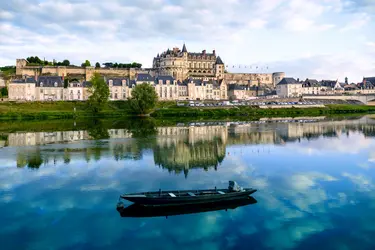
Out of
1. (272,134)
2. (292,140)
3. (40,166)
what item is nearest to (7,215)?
(40,166)

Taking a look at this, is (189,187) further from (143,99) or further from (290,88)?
(290,88)

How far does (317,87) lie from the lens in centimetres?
10938

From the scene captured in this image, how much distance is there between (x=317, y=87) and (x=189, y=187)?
9862 cm

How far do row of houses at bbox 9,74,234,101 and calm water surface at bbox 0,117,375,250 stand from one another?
48.0 metres

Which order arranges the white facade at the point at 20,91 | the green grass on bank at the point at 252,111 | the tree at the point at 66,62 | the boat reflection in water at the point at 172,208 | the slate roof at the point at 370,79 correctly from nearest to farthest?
1. the boat reflection in water at the point at 172,208
2. the green grass on bank at the point at 252,111
3. the white facade at the point at 20,91
4. the tree at the point at 66,62
5. the slate roof at the point at 370,79

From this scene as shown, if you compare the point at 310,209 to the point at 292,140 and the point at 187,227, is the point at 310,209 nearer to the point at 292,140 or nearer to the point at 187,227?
the point at 187,227

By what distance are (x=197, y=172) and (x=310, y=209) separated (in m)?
7.90

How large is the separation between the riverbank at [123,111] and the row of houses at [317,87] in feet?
64.9

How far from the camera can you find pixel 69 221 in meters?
14.6

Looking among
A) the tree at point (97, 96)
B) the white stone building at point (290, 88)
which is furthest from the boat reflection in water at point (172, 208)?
the white stone building at point (290, 88)

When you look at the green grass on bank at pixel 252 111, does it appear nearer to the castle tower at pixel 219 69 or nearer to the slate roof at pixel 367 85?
the slate roof at pixel 367 85

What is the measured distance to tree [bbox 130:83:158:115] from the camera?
67.6 metres

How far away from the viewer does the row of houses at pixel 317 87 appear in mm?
103188

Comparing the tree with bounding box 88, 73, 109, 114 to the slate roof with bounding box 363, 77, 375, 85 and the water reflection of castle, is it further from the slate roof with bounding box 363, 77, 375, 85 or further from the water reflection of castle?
the slate roof with bounding box 363, 77, 375, 85
